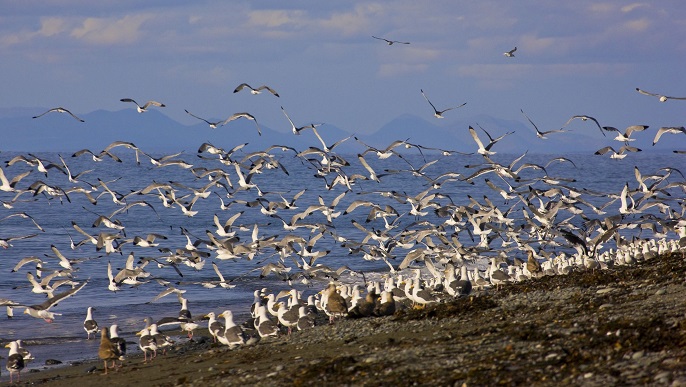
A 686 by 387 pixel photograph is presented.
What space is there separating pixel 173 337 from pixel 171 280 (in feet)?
32.7

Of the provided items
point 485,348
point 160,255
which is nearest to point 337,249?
point 160,255

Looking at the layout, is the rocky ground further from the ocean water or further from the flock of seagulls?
the ocean water

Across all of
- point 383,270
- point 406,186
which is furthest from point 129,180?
point 383,270

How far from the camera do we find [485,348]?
39.7 ft

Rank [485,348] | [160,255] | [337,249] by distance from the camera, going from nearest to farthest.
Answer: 1. [485,348]
2. [160,255]
3. [337,249]

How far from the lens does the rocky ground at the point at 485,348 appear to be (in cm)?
1044

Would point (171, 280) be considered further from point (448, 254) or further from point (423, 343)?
point (423, 343)

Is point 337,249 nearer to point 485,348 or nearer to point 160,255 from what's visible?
point 160,255

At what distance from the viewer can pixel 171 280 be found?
98.1 feet

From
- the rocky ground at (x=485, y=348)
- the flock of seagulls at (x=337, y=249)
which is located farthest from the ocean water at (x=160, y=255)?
the rocky ground at (x=485, y=348)

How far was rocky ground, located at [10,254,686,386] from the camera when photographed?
1044cm

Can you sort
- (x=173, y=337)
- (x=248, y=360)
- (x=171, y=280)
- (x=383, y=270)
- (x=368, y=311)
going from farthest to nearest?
(x=383, y=270)
(x=171, y=280)
(x=173, y=337)
(x=368, y=311)
(x=248, y=360)

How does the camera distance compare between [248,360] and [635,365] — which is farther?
[248,360]

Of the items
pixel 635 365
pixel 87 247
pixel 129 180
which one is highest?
pixel 129 180
